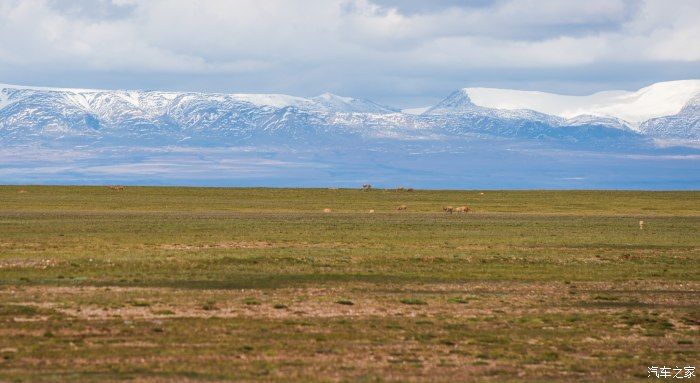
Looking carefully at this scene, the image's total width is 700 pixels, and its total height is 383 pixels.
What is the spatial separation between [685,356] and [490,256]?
26.2 meters

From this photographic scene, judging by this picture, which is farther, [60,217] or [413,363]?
[60,217]

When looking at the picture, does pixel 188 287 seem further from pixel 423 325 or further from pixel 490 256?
pixel 490 256

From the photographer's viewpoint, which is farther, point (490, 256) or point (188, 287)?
point (490, 256)

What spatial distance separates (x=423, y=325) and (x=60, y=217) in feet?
179

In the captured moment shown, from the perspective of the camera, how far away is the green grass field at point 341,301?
24.1 meters

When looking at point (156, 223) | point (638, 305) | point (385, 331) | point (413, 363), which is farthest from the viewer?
point (156, 223)

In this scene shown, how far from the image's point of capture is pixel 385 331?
93.9ft

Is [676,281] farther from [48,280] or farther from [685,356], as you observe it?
[48,280]

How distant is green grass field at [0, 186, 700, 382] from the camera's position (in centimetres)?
2409

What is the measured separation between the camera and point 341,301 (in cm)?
3434

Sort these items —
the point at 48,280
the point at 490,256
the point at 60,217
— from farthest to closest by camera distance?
the point at 60,217
the point at 490,256
the point at 48,280

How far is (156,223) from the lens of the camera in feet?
241

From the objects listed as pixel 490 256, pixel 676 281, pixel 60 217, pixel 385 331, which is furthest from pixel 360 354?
pixel 60 217

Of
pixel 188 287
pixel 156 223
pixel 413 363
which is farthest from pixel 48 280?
pixel 156 223
